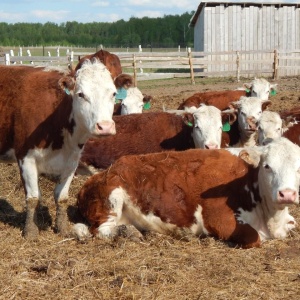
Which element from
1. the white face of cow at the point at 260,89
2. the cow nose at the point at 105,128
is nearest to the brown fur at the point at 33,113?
the cow nose at the point at 105,128

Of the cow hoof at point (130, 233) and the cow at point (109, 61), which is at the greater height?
the cow at point (109, 61)

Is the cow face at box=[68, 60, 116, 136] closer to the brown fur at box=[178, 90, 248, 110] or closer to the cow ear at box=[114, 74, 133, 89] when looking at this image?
the cow ear at box=[114, 74, 133, 89]

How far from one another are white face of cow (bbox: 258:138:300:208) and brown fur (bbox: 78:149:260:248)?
0.30 metres

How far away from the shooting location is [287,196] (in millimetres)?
5129

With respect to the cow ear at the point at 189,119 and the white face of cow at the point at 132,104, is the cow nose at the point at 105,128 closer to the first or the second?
the cow ear at the point at 189,119

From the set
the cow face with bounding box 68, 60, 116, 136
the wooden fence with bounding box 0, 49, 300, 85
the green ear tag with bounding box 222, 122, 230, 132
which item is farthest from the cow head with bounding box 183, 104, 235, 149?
the wooden fence with bounding box 0, 49, 300, 85

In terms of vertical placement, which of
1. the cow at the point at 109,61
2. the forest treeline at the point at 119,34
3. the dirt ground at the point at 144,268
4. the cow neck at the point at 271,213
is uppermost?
the forest treeline at the point at 119,34

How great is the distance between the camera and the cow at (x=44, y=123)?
223 inches

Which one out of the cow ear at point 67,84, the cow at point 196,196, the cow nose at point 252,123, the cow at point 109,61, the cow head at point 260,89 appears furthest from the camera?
the cow head at point 260,89

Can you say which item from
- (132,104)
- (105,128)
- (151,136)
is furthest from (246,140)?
(105,128)

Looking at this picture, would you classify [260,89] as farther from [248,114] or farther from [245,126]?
[245,126]

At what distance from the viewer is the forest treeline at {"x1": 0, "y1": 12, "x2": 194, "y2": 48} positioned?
70062mm

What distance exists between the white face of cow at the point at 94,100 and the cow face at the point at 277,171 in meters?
Answer: 1.31

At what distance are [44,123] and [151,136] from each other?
2.98m
